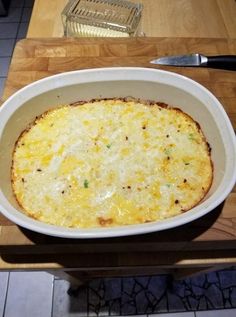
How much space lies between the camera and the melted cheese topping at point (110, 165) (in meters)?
0.67

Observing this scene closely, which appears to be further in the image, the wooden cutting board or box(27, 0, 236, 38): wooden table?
box(27, 0, 236, 38): wooden table

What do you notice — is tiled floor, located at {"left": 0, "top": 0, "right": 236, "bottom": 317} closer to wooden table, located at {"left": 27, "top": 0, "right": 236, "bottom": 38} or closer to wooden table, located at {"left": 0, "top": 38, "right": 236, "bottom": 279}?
wooden table, located at {"left": 0, "top": 38, "right": 236, "bottom": 279}

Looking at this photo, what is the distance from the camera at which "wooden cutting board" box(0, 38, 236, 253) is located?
2.01 ft

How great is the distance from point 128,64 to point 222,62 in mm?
242

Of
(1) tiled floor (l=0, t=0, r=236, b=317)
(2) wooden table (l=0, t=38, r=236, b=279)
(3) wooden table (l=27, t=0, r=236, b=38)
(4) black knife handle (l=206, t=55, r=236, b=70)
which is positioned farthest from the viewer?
(1) tiled floor (l=0, t=0, r=236, b=317)

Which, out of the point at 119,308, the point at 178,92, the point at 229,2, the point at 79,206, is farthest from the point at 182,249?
the point at 229,2

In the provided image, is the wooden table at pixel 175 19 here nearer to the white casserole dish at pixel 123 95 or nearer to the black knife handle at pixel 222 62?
the black knife handle at pixel 222 62

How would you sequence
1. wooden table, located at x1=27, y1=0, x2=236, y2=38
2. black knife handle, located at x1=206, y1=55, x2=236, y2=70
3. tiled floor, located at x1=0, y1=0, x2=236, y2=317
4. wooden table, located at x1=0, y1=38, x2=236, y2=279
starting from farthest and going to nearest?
tiled floor, located at x1=0, y1=0, x2=236, y2=317 → wooden table, located at x1=27, y1=0, x2=236, y2=38 → black knife handle, located at x1=206, y1=55, x2=236, y2=70 → wooden table, located at x1=0, y1=38, x2=236, y2=279

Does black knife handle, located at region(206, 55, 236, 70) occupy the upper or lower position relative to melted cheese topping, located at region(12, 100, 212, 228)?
upper

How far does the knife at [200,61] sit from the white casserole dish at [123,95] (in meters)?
0.12

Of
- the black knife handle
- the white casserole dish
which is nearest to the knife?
the black knife handle

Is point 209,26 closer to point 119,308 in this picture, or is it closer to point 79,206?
point 79,206

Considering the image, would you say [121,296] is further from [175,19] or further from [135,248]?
[175,19]

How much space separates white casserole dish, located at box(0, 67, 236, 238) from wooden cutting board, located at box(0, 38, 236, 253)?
6 cm
